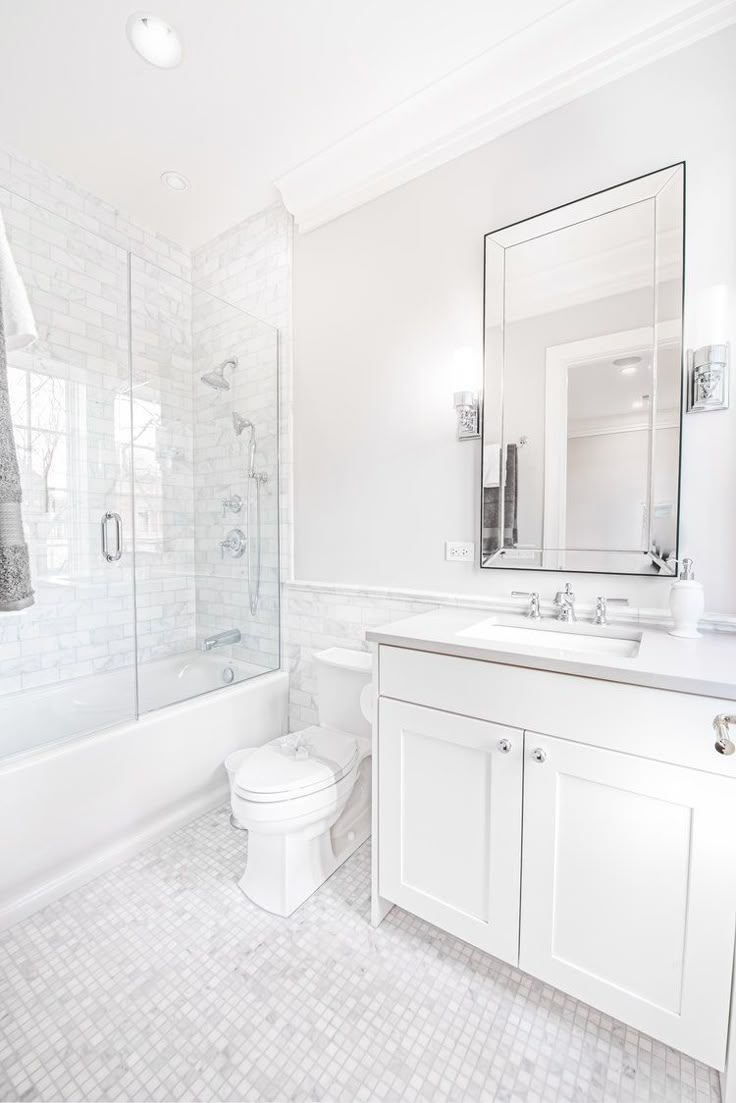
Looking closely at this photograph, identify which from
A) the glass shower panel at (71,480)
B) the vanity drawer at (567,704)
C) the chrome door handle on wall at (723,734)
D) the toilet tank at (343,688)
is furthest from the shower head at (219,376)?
the chrome door handle on wall at (723,734)

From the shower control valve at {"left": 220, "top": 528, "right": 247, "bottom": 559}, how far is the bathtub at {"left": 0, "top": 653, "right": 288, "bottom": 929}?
547 millimetres

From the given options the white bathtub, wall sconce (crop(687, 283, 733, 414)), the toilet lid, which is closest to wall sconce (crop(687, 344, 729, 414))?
wall sconce (crop(687, 283, 733, 414))

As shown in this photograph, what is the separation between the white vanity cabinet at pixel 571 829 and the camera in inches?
37.1

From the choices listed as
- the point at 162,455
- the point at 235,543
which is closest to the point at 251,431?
the point at 162,455

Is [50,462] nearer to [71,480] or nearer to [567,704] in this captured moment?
[71,480]

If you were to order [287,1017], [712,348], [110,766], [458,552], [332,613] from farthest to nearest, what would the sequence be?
[332,613], [458,552], [110,766], [712,348], [287,1017]

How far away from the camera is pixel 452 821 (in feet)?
4.14

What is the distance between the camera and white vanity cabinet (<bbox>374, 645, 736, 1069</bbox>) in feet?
3.09

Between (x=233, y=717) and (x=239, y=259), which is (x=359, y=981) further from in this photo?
(x=239, y=259)

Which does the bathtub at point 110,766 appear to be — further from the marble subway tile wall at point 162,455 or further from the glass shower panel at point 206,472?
the marble subway tile wall at point 162,455

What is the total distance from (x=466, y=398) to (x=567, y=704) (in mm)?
1127

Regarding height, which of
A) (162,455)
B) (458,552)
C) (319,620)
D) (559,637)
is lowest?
(319,620)

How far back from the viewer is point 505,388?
170cm

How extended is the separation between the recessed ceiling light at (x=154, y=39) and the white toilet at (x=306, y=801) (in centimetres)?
224
